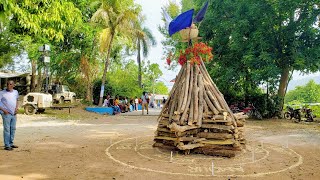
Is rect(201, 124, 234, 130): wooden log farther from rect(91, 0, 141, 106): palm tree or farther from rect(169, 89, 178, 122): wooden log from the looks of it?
rect(91, 0, 141, 106): palm tree

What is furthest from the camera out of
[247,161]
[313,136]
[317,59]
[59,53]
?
[59,53]

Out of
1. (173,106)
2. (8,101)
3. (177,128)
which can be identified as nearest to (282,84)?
(173,106)

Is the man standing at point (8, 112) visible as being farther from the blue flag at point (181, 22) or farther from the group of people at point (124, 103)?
the group of people at point (124, 103)

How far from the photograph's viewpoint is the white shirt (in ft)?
28.7

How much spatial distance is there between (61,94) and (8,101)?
2311 centimetres

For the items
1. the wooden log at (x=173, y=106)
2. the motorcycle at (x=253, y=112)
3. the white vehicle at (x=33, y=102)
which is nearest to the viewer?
the wooden log at (x=173, y=106)

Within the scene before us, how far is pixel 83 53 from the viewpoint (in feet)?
93.8

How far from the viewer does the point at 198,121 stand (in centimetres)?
880

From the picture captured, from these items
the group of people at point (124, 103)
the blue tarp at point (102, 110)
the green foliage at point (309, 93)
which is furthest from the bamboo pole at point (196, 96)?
the green foliage at point (309, 93)

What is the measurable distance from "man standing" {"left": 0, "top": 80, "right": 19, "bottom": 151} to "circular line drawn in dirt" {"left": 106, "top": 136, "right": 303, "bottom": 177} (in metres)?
2.87

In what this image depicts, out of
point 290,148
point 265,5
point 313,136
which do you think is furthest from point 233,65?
point 290,148

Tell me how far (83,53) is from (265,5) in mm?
16823

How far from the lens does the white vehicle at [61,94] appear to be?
3073 centimetres

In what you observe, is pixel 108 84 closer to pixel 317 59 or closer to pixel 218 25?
pixel 218 25
